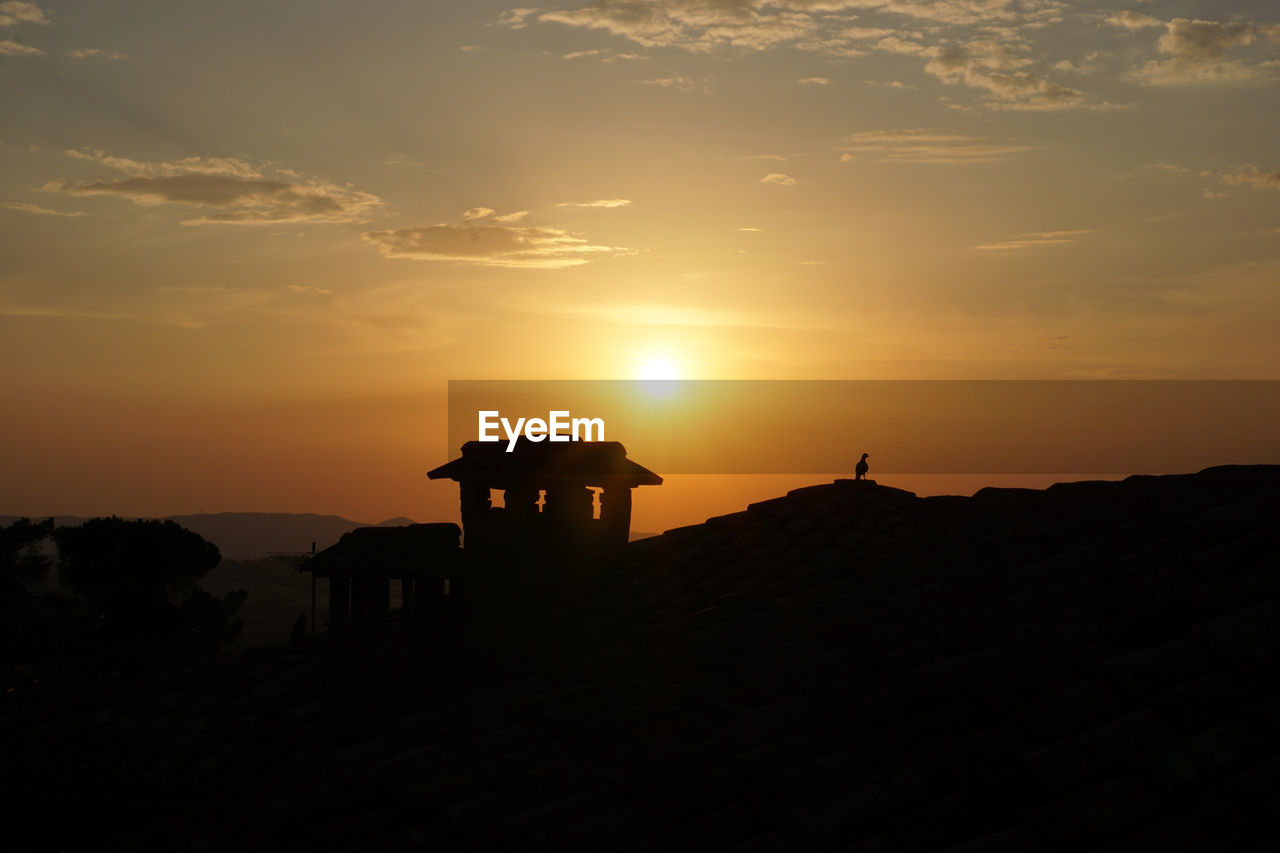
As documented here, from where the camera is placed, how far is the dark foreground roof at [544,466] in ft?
48.9

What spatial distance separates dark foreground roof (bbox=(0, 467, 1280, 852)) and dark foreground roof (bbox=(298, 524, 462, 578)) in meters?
6.38

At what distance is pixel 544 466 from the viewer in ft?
48.9

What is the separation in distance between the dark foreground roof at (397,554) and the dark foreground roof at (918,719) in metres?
6.38

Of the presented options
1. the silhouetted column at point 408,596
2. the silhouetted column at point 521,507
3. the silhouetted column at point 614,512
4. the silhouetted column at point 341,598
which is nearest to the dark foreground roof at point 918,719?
the silhouetted column at point 614,512

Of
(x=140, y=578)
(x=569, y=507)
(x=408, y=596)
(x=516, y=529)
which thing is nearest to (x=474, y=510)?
(x=516, y=529)

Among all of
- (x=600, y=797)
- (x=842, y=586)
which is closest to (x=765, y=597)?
(x=842, y=586)

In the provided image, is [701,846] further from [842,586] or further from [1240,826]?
→ [842,586]

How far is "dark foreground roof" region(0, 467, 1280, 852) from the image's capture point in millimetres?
4910

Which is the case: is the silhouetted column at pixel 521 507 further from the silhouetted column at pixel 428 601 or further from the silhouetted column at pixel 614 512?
the silhouetted column at pixel 428 601

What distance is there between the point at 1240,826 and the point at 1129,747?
755mm

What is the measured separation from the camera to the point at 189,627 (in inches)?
1821

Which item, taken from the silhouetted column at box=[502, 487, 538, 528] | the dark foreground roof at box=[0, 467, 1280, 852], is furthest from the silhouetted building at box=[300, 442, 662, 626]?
the dark foreground roof at box=[0, 467, 1280, 852]

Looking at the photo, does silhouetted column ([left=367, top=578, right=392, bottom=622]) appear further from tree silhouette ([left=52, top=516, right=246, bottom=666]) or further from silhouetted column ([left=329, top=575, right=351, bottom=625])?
tree silhouette ([left=52, top=516, right=246, bottom=666])

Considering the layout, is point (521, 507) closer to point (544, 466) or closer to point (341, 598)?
point (544, 466)
